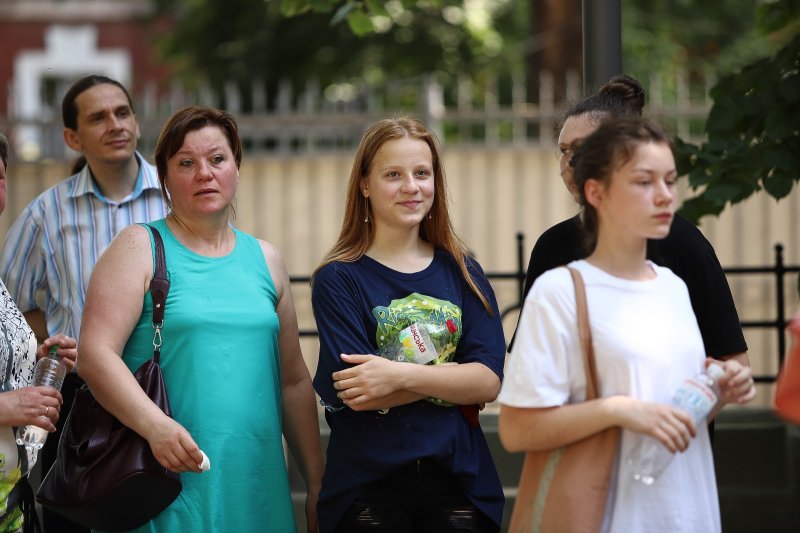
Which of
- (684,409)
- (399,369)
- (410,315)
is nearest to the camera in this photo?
(684,409)

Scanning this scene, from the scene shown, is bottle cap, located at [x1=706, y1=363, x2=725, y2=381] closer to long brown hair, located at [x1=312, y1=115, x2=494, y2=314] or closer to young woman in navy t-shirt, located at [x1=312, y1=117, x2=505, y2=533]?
young woman in navy t-shirt, located at [x1=312, y1=117, x2=505, y2=533]

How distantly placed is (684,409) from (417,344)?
0.88m

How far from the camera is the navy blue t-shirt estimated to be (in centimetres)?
303

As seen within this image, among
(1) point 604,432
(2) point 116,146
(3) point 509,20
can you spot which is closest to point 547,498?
(1) point 604,432

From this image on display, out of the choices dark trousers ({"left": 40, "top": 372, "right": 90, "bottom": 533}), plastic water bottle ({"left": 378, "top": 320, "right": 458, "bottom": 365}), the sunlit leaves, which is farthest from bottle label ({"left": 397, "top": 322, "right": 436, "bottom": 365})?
the sunlit leaves

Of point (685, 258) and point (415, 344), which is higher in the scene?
point (685, 258)

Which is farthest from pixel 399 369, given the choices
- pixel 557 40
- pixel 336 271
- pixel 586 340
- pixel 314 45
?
pixel 314 45

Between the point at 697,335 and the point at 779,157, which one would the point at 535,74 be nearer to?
the point at 779,157

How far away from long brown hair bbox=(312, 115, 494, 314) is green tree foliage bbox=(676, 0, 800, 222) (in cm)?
178

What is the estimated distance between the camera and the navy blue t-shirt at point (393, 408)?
303cm

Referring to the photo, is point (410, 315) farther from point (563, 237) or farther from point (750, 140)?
point (750, 140)

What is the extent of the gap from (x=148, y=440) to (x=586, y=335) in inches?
49.2

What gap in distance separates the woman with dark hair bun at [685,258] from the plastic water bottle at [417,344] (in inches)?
9.8

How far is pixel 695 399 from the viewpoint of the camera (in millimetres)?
2363
